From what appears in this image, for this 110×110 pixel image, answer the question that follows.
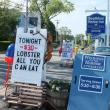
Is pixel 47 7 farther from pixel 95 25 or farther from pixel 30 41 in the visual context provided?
pixel 30 41

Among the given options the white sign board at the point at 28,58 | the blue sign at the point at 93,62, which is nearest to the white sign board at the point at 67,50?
the white sign board at the point at 28,58

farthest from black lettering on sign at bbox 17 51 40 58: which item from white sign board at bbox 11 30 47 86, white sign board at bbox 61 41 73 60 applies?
white sign board at bbox 61 41 73 60

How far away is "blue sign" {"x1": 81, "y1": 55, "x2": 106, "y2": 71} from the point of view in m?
9.09

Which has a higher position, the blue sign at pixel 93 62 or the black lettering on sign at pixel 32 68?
the blue sign at pixel 93 62

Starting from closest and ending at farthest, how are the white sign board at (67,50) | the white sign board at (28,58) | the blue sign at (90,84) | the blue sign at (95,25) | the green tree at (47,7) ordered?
the blue sign at (90,84)
the white sign board at (28,58)
the blue sign at (95,25)
the white sign board at (67,50)
the green tree at (47,7)

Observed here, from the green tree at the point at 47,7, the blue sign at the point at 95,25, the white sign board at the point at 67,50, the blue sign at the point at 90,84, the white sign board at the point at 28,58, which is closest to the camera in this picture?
the blue sign at the point at 90,84

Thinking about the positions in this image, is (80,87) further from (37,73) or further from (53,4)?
(53,4)

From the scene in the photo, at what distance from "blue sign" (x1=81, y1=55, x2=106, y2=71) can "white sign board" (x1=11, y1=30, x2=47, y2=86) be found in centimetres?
141

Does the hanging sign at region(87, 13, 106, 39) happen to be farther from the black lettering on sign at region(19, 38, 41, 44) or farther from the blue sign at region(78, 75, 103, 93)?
the blue sign at region(78, 75, 103, 93)

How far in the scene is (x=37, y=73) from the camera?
33.4 feet

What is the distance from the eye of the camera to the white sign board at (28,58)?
1024 cm

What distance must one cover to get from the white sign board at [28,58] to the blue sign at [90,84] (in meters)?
1.39

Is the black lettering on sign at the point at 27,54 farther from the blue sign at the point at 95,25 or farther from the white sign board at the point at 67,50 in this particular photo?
the white sign board at the point at 67,50

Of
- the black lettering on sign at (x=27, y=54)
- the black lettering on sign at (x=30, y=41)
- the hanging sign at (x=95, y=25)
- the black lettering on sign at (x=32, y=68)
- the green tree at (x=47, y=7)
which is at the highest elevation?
the green tree at (x=47, y=7)
